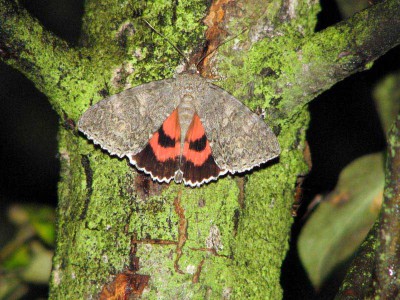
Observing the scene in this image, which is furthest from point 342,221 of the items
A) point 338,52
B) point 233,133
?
point 338,52

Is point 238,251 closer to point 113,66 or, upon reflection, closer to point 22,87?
point 113,66

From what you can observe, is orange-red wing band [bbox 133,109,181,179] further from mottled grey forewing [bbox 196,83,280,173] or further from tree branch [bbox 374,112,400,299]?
tree branch [bbox 374,112,400,299]

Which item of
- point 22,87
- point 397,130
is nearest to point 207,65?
point 397,130

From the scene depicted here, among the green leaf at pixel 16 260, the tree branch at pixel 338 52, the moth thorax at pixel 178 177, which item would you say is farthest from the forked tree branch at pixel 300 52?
the green leaf at pixel 16 260

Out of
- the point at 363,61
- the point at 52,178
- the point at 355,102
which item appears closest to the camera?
the point at 363,61

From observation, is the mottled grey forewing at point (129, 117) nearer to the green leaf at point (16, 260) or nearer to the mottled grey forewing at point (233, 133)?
the mottled grey forewing at point (233, 133)
